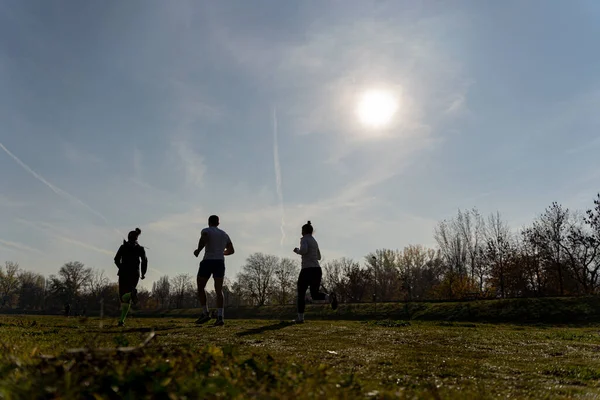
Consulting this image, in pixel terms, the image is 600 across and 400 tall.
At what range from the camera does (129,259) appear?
34.4 feet

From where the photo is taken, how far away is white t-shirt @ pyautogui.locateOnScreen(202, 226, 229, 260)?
418 inches

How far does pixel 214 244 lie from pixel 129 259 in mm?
2125

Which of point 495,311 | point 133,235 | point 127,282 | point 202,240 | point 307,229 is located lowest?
point 495,311

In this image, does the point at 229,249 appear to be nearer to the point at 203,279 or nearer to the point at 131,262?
the point at 203,279

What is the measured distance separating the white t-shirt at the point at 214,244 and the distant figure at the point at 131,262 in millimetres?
1574

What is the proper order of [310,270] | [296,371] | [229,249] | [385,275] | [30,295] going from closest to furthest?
[296,371] < [229,249] < [310,270] < [385,275] < [30,295]

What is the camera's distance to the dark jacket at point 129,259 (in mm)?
10438

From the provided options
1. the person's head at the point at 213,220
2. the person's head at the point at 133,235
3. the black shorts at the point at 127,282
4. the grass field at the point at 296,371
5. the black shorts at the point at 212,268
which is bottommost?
the grass field at the point at 296,371

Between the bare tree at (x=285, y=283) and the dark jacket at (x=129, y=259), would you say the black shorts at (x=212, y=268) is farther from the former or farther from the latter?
the bare tree at (x=285, y=283)


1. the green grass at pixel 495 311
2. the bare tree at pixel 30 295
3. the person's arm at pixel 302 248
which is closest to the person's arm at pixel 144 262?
the person's arm at pixel 302 248

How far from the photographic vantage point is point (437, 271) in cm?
9288

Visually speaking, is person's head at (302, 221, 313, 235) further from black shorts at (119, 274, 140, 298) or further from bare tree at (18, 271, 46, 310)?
bare tree at (18, 271, 46, 310)

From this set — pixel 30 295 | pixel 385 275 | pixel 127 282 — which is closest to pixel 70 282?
pixel 30 295

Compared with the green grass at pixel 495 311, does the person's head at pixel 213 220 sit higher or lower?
higher
